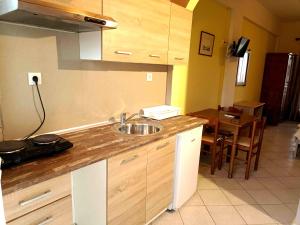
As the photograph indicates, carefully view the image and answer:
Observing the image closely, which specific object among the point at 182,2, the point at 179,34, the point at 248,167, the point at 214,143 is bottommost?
the point at 248,167

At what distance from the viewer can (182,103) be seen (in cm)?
319

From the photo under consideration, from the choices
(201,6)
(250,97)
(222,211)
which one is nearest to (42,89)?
(222,211)

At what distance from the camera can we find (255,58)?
18.4 feet

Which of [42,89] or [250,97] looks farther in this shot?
[250,97]

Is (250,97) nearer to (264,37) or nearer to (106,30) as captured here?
(264,37)

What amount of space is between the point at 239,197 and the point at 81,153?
6.27ft

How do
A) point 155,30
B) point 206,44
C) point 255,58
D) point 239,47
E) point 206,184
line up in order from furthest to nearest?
point 255,58 → point 239,47 → point 206,44 → point 206,184 → point 155,30

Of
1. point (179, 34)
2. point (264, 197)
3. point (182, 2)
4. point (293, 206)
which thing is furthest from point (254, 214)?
point (182, 2)

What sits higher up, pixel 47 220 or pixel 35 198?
pixel 35 198

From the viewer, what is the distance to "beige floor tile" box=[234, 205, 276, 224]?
6.88 ft

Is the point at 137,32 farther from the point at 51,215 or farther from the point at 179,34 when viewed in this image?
the point at 51,215

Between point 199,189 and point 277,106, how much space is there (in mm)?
4529

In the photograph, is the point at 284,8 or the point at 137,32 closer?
the point at 137,32

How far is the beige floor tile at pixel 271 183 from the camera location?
275cm
